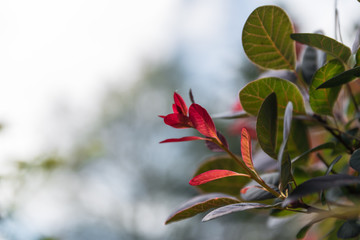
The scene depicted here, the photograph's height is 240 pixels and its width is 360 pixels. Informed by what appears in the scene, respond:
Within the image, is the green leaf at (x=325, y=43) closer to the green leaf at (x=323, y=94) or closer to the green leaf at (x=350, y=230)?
the green leaf at (x=323, y=94)

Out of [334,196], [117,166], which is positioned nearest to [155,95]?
[117,166]

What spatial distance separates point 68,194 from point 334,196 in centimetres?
328

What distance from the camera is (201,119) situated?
210 millimetres

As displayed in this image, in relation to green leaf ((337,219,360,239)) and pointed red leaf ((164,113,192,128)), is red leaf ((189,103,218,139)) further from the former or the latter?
green leaf ((337,219,360,239))

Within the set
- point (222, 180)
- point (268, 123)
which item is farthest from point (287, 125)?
point (222, 180)

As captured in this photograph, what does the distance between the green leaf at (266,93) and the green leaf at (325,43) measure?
0.03 metres

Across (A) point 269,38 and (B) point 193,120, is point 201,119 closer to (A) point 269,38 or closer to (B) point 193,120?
(B) point 193,120

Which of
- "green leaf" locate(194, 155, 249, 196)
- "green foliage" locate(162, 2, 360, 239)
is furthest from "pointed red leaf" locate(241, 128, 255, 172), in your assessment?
"green leaf" locate(194, 155, 249, 196)

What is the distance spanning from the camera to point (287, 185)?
22 cm

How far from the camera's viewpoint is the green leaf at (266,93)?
254 millimetres

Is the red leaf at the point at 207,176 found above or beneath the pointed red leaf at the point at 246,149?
beneath

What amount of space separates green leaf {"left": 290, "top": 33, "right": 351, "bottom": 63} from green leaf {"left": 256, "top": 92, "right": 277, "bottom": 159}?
2.8 inches

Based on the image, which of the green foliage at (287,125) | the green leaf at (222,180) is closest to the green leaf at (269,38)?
the green foliage at (287,125)

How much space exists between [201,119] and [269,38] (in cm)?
11
